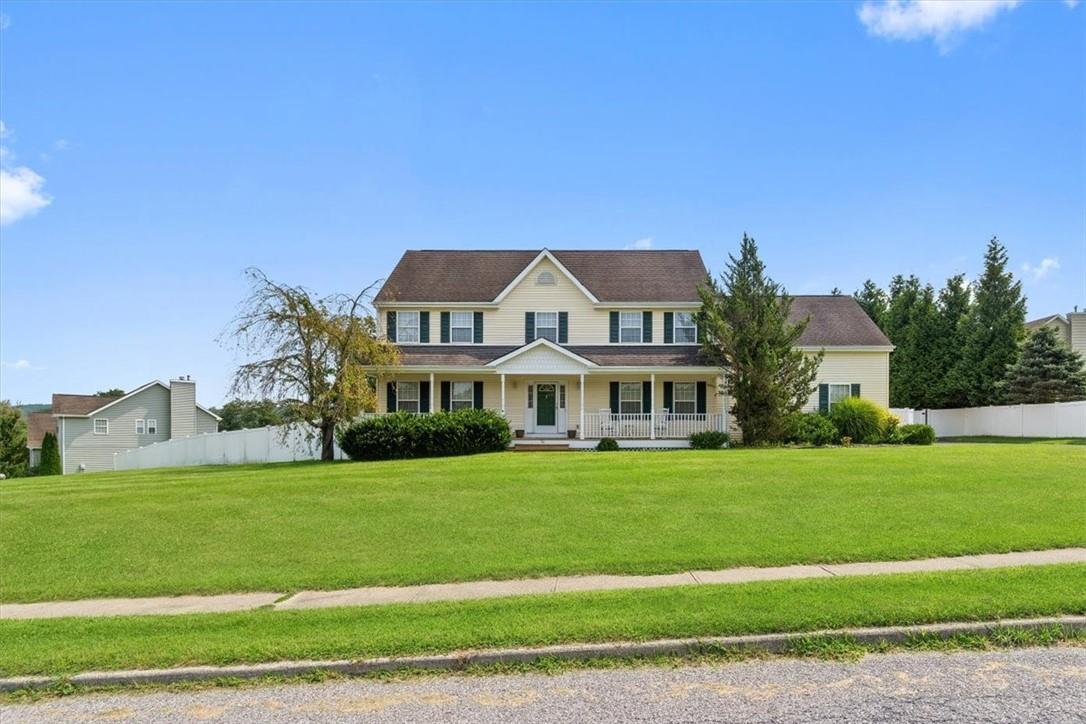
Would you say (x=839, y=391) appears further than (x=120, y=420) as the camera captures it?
No

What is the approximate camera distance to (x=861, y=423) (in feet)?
77.3

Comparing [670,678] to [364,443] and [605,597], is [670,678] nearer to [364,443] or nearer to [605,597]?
[605,597]

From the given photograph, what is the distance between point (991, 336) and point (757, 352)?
71.6 feet

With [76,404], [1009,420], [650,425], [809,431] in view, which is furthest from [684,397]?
[76,404]

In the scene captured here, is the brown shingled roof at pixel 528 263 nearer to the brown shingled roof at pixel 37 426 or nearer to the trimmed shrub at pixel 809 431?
the trimmed shrub at pixel 809 431

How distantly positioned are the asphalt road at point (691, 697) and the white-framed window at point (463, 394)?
69.5 feet

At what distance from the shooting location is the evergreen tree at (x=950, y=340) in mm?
37250

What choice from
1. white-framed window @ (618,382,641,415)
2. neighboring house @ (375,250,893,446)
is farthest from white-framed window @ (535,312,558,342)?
white-framed window @ (618,382,641,415)

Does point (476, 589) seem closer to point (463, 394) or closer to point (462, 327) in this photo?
point (463, 394)

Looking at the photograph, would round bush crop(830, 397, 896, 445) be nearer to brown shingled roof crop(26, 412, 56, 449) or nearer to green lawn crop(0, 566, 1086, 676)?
green lawn crop(0, 566, 1086, 676)

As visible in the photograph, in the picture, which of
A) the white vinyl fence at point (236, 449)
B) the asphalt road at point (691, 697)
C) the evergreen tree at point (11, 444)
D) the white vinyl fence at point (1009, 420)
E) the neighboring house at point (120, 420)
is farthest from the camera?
the neighboring house at point (120, 420)

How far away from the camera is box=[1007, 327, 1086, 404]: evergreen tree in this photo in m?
30.0

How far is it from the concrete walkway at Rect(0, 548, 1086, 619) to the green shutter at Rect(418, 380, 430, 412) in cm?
1802

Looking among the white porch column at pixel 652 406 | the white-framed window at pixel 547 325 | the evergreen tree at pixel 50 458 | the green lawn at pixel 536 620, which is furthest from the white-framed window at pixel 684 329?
the evergreen tree at pixel 50 458
